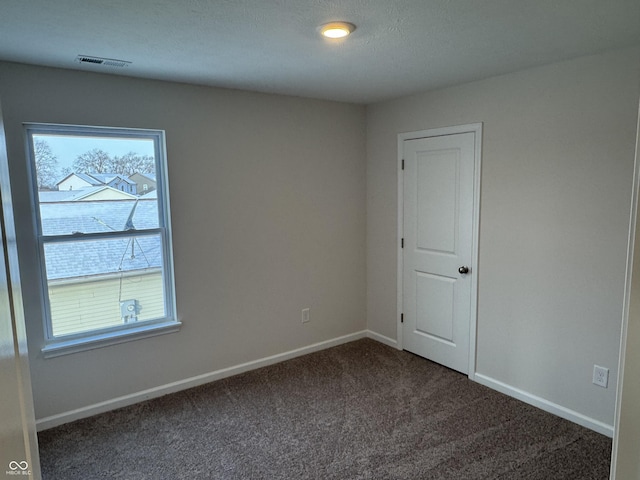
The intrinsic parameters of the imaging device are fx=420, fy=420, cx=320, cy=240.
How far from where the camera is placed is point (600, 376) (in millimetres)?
2668

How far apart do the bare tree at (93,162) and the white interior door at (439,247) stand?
→ 2.43 metres

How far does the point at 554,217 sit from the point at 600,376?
3.44 feet

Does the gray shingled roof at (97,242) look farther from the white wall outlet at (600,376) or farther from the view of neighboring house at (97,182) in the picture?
the white wall outlet at (600,376)

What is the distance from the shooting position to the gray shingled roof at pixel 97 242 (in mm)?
2793

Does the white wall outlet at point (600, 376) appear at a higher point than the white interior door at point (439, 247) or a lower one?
lower

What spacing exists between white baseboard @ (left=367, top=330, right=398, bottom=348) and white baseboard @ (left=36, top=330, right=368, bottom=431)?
0.19m

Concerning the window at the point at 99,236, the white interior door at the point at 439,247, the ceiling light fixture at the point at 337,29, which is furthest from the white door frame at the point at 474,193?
the window at the point at 99,236

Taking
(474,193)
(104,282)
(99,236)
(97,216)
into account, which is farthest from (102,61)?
(474,193)

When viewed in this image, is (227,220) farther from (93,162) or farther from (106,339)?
(106,339)

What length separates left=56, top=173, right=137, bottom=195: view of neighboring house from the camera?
282cm

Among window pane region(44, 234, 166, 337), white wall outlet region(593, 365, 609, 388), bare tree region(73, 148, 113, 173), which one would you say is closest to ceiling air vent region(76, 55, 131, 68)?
bare tree region(73, 148, 113, 173)

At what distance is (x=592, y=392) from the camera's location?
272 cm

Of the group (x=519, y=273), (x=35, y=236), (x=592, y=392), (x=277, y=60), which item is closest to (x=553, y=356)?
(x=592, y=392)

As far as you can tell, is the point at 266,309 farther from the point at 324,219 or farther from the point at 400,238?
the point at 400,238
